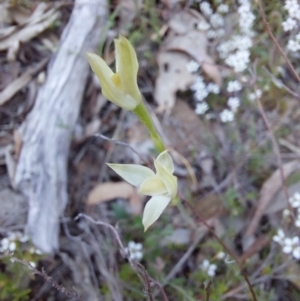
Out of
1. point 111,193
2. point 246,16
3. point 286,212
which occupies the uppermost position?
point 246,16

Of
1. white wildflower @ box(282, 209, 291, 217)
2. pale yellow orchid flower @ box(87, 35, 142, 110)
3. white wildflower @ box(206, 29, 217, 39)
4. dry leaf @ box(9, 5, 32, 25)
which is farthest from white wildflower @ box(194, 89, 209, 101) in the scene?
pale yellow orchid flower @ box(87, 35, 142, 110)

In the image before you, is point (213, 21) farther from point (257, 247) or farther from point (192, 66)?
point (257, 247)

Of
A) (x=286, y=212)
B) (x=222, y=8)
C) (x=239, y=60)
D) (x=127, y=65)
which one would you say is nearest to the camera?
(x=127, y=65)

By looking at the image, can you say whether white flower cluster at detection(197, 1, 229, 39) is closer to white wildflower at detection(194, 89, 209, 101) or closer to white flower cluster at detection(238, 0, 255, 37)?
white flower cluster at detection(238, 0, 255, 37)

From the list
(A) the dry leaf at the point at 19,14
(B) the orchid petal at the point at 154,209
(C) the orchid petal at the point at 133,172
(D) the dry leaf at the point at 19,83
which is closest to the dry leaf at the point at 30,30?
(A) the dry leaf at the point at 19,14

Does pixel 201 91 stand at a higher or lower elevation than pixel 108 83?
lower

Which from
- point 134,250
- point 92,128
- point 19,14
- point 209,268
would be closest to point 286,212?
point 209,268

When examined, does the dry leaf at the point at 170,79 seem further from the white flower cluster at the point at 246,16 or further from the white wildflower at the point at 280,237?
the white wildflower at the point at 280,237
